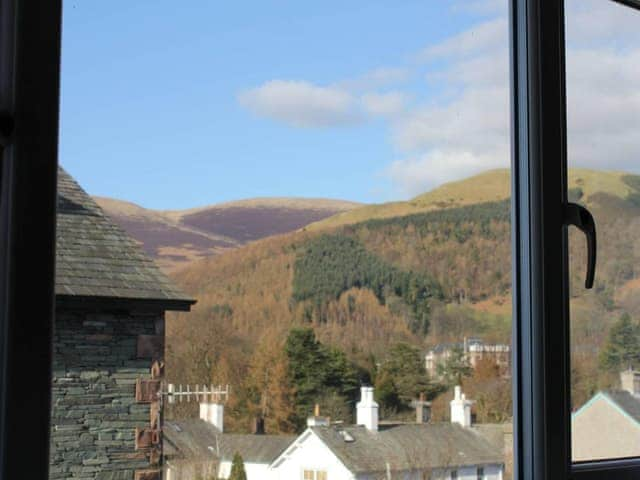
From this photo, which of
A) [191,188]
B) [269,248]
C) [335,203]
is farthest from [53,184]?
[335,203]

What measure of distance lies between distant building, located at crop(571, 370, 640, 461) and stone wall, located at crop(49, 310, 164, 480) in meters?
0.80

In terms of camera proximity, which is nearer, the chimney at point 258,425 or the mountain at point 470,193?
the chimney at point 258,425

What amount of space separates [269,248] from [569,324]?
1.80 feet

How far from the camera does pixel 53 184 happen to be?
0.95 meters

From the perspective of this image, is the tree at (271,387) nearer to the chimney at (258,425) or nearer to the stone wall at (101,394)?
the chimney at (258,425)

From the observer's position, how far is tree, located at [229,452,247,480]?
1.18 meters

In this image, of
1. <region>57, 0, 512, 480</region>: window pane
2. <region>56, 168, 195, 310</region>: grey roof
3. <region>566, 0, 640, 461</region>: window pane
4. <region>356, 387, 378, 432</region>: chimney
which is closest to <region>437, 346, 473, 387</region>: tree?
<region>57, 0, 512, 480</region>: window pane

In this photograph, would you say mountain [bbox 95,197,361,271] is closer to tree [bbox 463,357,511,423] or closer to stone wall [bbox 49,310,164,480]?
stone wall [bbox 49,310,164,480]

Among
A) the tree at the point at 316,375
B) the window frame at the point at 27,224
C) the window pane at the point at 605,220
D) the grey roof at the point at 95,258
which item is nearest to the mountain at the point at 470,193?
the window pane at the point at 605,220

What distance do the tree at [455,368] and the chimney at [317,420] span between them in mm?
230

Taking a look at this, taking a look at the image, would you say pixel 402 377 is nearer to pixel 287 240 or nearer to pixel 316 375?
pixel 316 375

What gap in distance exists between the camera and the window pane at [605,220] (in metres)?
1.58

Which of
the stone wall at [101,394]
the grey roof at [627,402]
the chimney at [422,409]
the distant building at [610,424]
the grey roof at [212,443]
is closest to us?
the stone wall at [101,394]

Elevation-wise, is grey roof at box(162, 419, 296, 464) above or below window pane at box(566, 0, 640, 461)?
below
